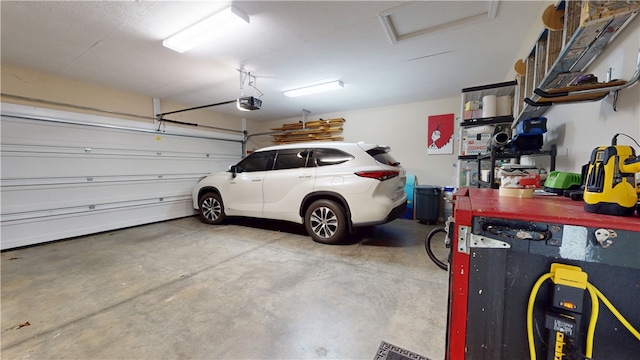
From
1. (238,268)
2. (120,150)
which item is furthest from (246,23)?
(120,150)

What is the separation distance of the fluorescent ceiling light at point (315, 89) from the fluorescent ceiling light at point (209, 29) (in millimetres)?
2014

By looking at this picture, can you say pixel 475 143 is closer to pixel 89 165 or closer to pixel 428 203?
pixel 428 203

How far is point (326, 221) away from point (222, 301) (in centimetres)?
180

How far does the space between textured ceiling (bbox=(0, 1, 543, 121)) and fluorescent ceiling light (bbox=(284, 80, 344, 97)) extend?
0.53ft

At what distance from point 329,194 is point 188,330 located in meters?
2.26

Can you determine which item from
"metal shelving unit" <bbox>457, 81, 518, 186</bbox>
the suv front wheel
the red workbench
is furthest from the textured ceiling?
the red workbench

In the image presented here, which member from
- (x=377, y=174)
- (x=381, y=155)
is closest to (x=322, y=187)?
(x=377, y=174)

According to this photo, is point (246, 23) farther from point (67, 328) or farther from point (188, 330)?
point (67, 328)

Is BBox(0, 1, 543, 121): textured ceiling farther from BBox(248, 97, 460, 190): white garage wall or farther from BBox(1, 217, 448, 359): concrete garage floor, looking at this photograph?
BBox(1, 217, 448, 359): concrete garage floor

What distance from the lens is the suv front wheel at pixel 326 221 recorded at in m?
3.40

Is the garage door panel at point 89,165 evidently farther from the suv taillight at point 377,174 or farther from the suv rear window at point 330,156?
the suv taillight at point 377,174

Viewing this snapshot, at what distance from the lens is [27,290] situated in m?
2.27

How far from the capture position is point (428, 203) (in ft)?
15.5

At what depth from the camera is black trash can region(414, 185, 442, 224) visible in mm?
4699
